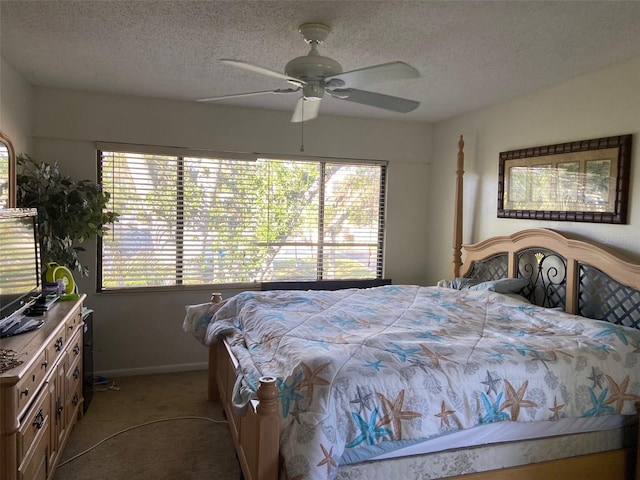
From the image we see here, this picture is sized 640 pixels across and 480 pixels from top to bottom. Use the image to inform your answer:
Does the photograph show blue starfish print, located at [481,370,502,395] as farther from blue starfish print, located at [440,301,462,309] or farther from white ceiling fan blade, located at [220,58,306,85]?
white ceiling fan blade, located at [220,58,306,85]

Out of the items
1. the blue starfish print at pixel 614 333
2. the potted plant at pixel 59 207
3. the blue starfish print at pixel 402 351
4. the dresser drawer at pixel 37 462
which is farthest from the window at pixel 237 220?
the blue starfish print at pixel 614 333

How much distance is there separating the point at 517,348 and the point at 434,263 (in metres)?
2.67

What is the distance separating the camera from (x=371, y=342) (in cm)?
216

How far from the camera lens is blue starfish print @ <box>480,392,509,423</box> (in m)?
1.96

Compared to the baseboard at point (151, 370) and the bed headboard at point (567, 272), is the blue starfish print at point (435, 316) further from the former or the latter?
the baseboard at point (151, 370)

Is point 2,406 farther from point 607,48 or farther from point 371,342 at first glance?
point 607,48

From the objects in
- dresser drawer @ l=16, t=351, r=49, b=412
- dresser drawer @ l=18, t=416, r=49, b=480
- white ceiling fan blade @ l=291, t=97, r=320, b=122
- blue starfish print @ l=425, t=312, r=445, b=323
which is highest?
white ceiling fan blade @ l=291, t=97, r=320, b=122

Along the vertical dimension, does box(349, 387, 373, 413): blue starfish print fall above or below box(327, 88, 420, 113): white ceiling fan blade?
below

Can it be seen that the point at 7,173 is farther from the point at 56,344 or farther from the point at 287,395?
the point at 287,395

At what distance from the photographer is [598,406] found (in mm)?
2143

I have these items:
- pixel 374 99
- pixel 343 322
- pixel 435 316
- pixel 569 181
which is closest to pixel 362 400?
pixel 343 322

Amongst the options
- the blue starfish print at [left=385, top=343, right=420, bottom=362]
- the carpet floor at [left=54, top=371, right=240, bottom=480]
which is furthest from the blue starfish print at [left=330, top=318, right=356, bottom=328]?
the carpet floor at [left=54, top=371, right=240, bottom=480]

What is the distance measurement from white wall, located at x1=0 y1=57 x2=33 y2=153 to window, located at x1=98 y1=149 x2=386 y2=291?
0.58 metres

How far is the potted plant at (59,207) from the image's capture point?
10.6 ft
